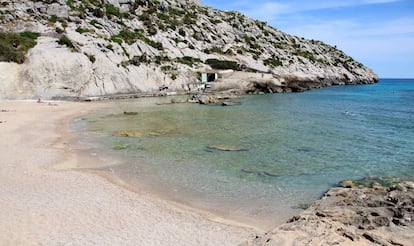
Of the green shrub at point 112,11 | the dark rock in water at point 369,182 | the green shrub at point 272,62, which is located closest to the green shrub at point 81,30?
the green shrub at point 112,11

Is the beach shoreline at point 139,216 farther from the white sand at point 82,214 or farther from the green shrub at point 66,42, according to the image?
the green shrub at point 66,42

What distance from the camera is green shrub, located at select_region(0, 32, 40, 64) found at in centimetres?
4832

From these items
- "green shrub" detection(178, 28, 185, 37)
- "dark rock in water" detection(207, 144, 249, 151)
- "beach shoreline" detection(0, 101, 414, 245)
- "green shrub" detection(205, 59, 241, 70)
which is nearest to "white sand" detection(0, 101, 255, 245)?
"beach shoreline" detection(0, 101, 414, 245)

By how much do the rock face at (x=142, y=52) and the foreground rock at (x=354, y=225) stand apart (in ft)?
157

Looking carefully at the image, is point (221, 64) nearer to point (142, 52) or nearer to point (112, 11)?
point (142, 52)

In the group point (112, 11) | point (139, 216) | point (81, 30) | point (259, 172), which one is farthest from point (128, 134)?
point (112, 11)

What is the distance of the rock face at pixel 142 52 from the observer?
51781mm

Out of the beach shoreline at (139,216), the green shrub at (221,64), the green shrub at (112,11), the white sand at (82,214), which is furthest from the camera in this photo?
the green shrub at (112,11)

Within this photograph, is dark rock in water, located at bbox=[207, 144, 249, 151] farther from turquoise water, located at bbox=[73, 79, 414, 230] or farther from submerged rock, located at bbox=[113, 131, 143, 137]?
submerged rock, located at bbox=[113, 131, 143, 137]

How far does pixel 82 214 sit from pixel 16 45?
49411mm

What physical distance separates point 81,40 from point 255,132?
44.1m

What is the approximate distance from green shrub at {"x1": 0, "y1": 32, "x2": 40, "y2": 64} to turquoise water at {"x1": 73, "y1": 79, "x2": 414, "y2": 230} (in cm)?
2272

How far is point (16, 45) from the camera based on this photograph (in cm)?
5131

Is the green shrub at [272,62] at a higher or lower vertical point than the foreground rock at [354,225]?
higher
